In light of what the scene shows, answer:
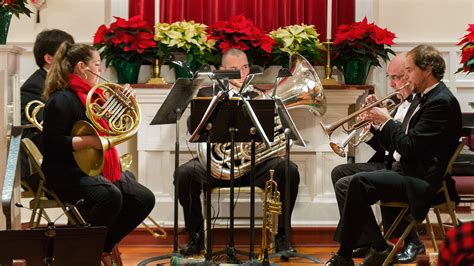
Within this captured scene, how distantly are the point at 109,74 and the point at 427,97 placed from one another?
268 cm

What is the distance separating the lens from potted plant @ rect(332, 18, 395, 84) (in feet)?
19.3

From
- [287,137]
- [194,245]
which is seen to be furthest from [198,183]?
[287,137]

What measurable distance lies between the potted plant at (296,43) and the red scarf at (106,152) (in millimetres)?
1878

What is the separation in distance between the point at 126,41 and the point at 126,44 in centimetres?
5

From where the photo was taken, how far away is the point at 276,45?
5.98 metres

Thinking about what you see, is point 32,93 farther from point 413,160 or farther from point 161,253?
point 413,160

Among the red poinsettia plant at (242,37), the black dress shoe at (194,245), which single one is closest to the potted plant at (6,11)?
the red poinsettia plant at (242,37)

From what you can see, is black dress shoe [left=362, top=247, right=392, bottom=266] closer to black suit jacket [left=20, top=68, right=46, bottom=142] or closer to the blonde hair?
the blonde hair

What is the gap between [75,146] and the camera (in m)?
4.23

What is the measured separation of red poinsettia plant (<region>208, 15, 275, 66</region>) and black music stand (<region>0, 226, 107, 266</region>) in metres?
2.50

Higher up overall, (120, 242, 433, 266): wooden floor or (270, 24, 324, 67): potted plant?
(270, 24, 324, 67): potted plant

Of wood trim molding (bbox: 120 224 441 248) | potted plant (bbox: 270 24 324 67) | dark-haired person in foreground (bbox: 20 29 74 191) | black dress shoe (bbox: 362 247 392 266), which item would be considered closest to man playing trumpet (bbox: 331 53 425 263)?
black dress shoe (bbox: 362 247 392 266)

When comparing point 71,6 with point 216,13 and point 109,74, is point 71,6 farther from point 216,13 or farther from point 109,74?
point 216,13

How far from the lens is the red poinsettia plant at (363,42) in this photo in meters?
5.87
